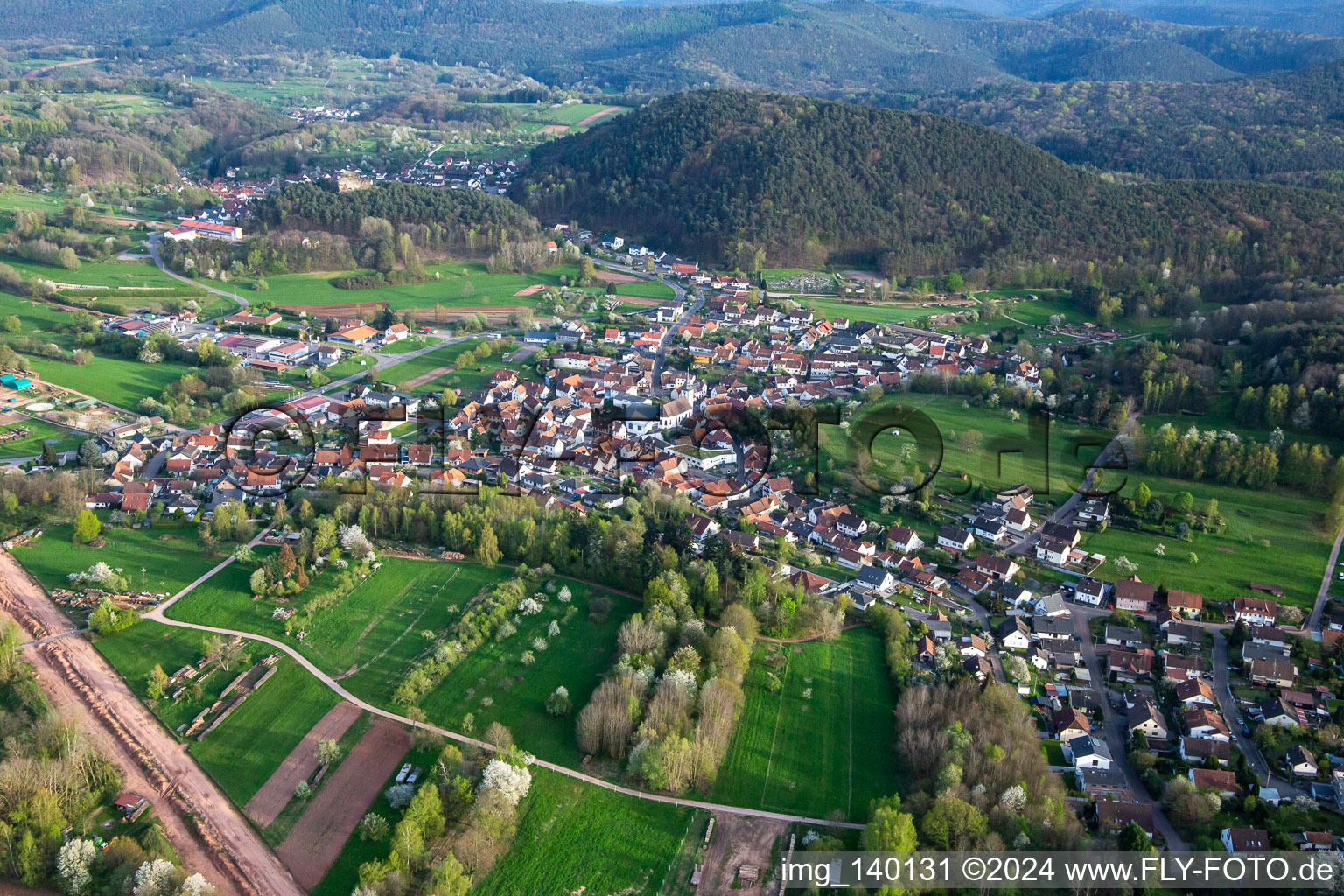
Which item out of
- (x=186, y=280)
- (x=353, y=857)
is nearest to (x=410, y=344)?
(x=186, y=280)

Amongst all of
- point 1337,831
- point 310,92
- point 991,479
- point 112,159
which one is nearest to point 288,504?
point 991,479

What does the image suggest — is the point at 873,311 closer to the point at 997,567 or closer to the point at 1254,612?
the point at 997,567

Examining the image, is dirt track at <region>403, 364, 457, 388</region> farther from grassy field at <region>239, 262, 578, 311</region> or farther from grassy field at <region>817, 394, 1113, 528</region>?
grassy field at <region>817, 394, 1113, 528</region>

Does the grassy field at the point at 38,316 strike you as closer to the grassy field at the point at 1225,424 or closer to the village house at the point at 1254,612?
the grassy field at the point at 1225,424

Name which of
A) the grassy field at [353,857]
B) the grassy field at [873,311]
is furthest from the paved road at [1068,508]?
the grassy field at [353,857]

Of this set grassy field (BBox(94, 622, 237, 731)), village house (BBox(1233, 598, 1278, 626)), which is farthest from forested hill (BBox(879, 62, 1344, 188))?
grassy field (BBox(94, 622, 237, 731))

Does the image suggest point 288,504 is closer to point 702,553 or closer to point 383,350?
point 702,553
